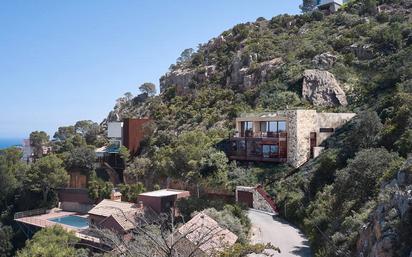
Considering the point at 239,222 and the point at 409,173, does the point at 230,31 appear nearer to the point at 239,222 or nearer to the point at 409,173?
the point at 239,222

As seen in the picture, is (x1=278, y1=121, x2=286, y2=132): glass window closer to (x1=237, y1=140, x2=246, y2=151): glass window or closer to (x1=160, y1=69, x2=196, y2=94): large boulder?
(x1=237, y1=140, x2=246, y2=151): glass window

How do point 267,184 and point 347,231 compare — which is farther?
point 267,184

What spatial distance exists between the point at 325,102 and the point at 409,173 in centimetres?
2953

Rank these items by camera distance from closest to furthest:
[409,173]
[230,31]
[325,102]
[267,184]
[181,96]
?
[409,173] → [267,184] → [325,102] → [181,96] → [230,31]

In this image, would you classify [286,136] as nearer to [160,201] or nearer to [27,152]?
[160,201]

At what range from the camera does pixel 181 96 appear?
61.2 m

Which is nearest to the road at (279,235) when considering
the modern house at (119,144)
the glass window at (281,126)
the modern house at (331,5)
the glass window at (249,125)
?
the glass window at (281,126)

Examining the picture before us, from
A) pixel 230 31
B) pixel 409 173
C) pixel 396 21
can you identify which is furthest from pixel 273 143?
pixel 230 31

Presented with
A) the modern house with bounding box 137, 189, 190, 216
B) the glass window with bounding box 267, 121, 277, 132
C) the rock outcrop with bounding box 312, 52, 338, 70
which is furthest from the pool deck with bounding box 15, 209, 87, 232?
the rock outcrop with bounding box 312, 52, 338, 70

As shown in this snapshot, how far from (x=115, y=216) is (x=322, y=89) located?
26.1 metres

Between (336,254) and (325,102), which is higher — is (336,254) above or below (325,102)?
below

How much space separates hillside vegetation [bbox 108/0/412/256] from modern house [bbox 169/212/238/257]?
4.09m

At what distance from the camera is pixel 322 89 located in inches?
1715

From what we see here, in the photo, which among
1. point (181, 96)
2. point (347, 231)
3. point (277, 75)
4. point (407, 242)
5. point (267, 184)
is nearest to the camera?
point (407, 242)
